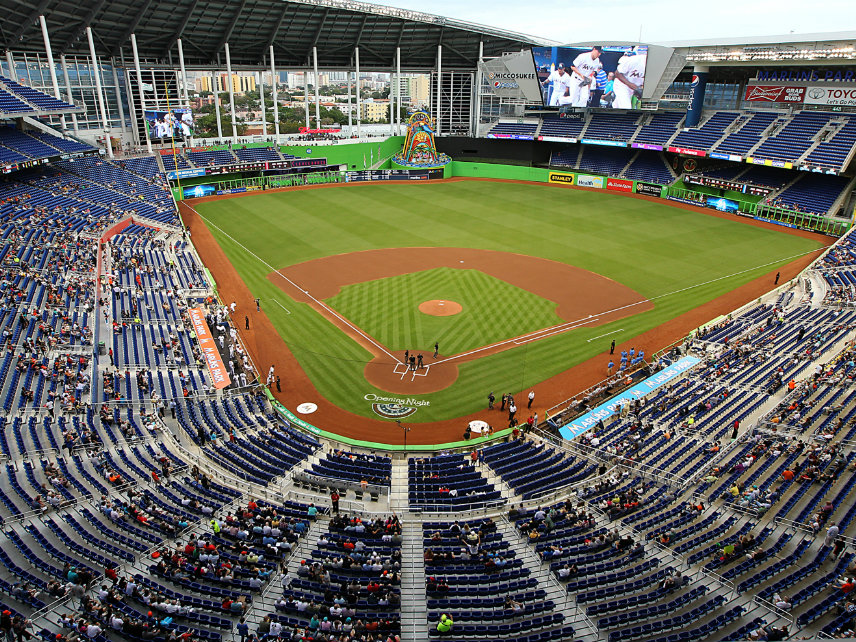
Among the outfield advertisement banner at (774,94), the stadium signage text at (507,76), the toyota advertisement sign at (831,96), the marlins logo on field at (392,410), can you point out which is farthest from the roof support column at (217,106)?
the toyota advertisement sign at (831,96)

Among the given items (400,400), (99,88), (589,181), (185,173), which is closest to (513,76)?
(589,181)

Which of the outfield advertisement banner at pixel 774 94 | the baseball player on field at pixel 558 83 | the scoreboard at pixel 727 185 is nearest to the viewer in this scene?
the scoreboard at pixel 727 185

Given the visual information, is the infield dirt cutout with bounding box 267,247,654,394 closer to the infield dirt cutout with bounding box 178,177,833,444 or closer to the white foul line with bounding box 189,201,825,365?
the white foul line with bounding box 189,201,825,365

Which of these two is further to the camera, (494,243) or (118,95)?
(118,95)

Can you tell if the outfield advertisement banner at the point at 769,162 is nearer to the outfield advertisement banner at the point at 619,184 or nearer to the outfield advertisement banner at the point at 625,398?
the outfield advertisement banner at the point at 619,184

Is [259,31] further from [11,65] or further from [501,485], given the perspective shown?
[501,485]

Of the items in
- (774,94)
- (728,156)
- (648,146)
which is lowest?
(728,156)

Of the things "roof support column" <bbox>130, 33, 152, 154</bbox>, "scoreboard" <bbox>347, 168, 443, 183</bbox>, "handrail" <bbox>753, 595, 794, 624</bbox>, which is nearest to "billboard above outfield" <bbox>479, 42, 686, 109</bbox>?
"scoreboard" <bbox>347, 168, 443, 183</bbox>
